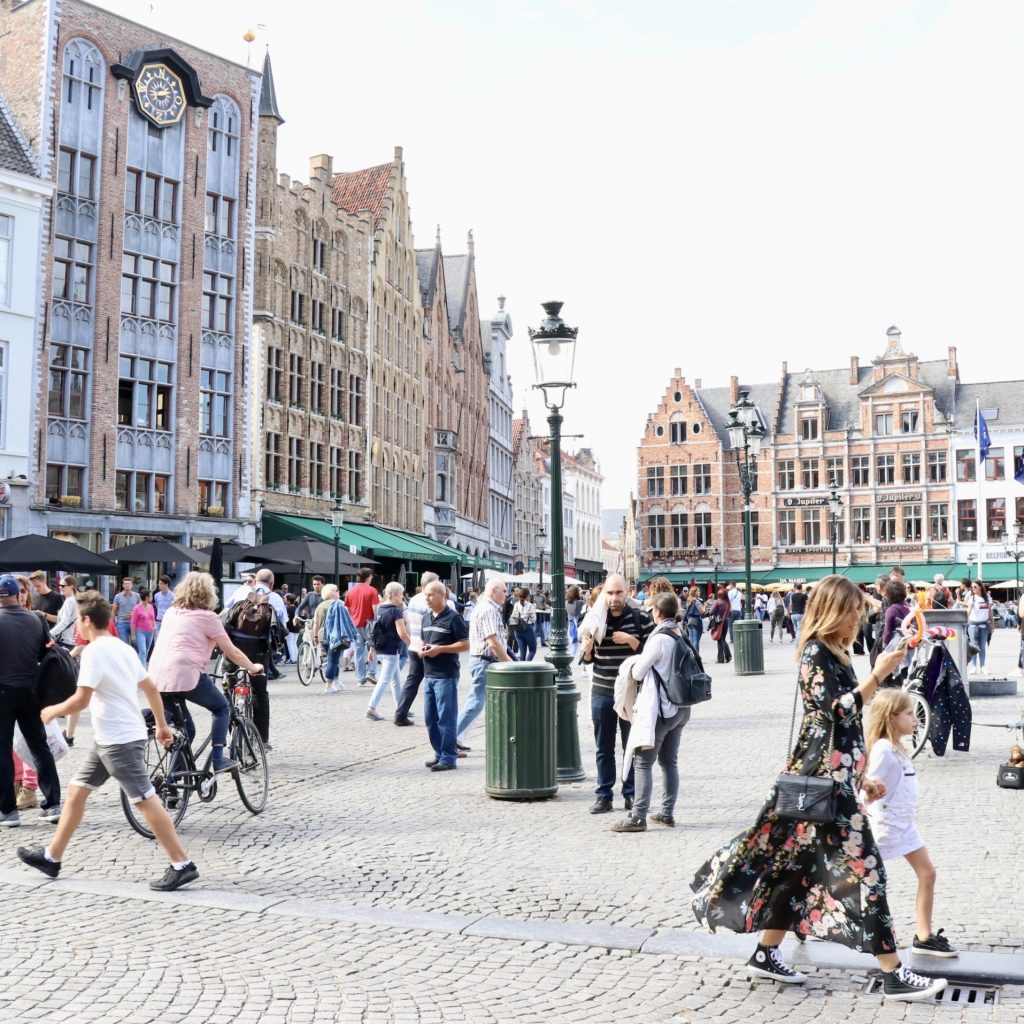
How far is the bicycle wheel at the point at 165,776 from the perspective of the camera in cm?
781

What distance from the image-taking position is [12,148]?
29266 mm

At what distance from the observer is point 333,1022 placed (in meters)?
4.41

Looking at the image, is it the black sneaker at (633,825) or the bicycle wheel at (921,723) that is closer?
the black sneaker at (633,825)

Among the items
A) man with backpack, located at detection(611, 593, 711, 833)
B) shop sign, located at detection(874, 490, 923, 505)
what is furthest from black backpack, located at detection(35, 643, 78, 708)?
shop sign, located at detection(874, 490, 923, 505)

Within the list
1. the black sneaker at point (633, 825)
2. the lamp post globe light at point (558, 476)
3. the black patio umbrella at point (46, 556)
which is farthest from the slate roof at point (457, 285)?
the black sneaker at point (633, 825)

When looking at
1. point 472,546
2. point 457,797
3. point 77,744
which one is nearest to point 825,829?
point 457,797

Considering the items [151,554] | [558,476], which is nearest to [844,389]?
[151,554]

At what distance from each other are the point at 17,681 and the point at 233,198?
29.5 m

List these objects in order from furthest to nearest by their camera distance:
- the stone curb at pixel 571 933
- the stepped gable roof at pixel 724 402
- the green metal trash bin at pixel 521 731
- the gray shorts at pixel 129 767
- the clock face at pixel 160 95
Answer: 1. the stepped gable roof at pixel 724 402
2. the clock face at pixel 160 95
3. the green metal trash bin at pixel 521 731
4. the gray shorts at pixel 129 767
5. the stone curb at pixel 571 933

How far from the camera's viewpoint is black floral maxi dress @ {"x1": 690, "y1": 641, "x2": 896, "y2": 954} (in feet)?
15.3

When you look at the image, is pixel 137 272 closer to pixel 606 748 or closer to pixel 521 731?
pixel 521 731

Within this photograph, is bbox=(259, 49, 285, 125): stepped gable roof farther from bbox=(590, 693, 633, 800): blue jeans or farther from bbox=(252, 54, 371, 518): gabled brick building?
bbox=(590, 693, 633, 800): blue jeans

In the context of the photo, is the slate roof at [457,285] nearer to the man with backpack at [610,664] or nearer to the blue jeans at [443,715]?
the blue jeans at [443,715]

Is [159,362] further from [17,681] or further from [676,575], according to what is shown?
[676,575]
